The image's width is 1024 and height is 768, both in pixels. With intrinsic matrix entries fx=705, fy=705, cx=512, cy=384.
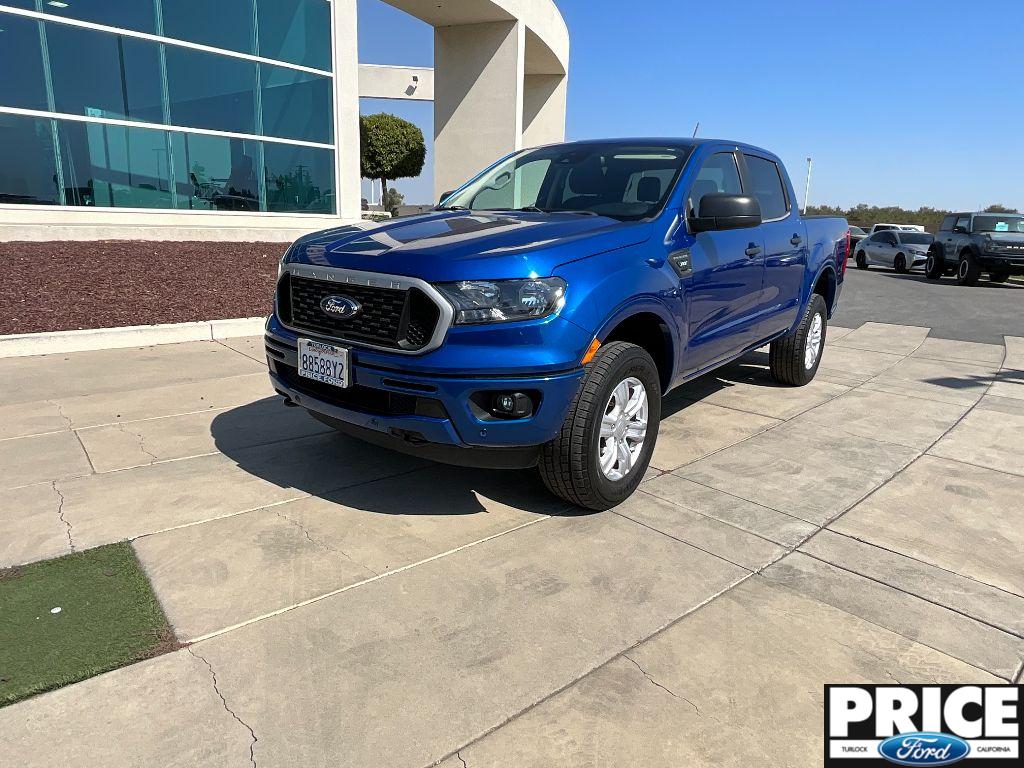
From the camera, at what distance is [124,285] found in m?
8.11

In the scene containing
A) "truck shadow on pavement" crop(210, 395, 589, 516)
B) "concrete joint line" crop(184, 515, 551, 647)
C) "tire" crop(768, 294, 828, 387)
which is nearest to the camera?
"concrete joint line" crop(184, 515, 551, 647)

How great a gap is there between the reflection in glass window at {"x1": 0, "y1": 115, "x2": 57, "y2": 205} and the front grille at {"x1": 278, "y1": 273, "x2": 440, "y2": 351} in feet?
27.4

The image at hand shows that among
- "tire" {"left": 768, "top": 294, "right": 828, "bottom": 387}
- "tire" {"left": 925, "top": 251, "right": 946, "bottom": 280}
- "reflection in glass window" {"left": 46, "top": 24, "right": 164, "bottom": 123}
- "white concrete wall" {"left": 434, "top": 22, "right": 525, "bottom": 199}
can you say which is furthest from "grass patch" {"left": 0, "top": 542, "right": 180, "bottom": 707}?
"tire" {"left": 925, "top": 251, "right": 946, "bottom": 280}

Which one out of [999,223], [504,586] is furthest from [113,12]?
[999,223]

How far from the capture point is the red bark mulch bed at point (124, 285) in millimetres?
7395

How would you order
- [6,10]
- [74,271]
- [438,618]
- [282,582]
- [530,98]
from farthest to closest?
[530,98], [6,10], [74,271], [282,582], [438,618]

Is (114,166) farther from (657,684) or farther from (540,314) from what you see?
(657,684)

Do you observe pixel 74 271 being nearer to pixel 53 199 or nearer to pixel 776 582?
pixel 53 199

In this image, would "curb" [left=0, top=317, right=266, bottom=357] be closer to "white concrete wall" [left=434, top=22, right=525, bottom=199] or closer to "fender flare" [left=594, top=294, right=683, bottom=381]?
"fender flare" [left=594, top=294, right=683, bottom=381]

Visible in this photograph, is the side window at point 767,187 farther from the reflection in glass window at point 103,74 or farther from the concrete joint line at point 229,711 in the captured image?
the reflection in glass window at point 103,74

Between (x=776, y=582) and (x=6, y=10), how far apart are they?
1130 cm

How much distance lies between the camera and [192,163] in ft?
36.9

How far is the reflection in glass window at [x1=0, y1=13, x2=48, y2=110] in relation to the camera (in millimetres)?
9188

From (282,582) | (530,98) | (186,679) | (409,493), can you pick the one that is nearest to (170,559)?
(282,582)
